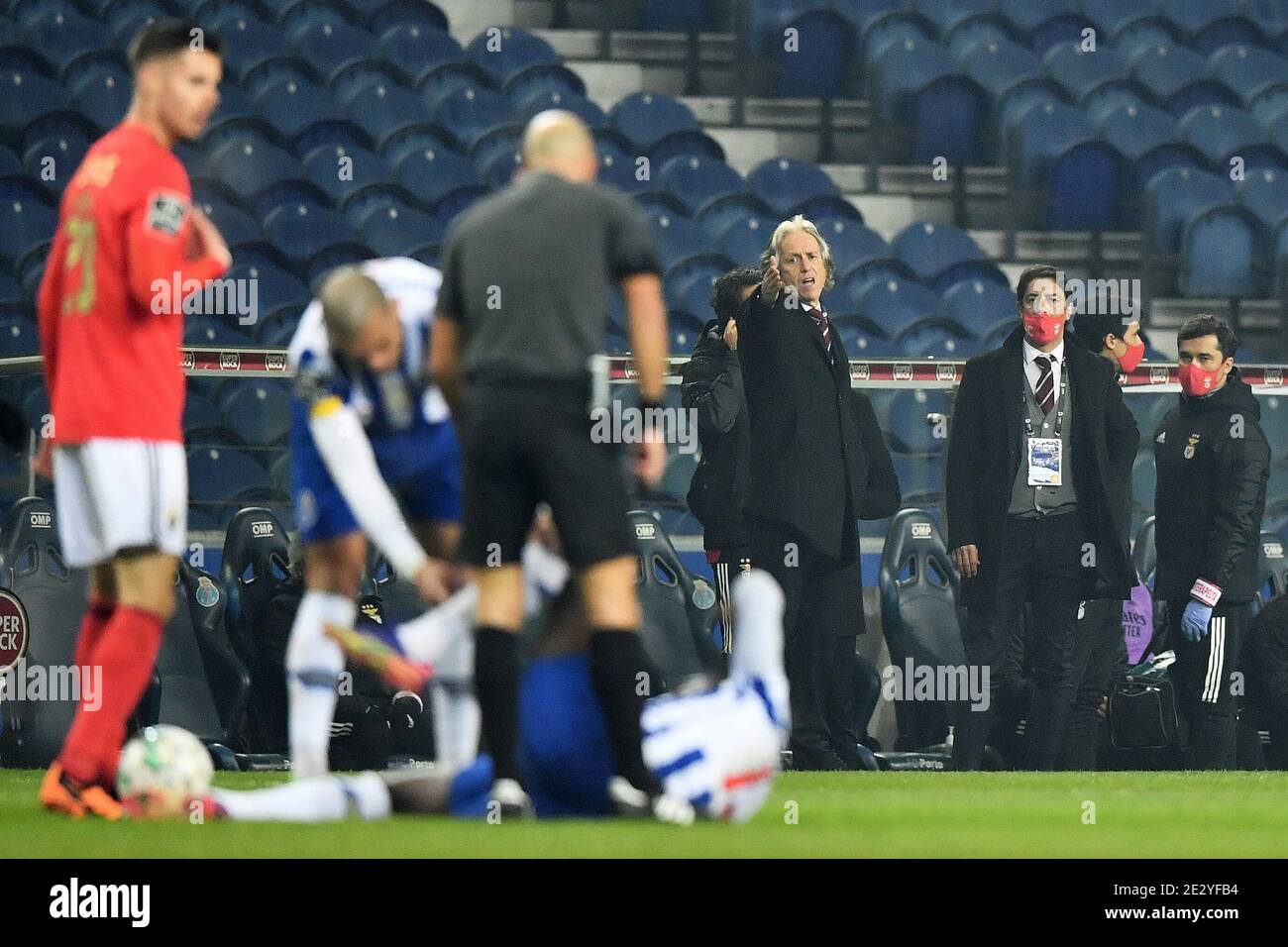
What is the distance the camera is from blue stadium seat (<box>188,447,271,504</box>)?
9.20 meters

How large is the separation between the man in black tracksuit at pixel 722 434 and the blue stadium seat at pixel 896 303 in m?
3.96

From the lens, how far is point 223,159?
529 inches

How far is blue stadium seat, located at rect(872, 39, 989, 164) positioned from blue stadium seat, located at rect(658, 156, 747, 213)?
1366 mm

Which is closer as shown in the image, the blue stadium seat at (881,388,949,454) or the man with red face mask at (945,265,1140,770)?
the man with red face mask at (945,265,1140,770)

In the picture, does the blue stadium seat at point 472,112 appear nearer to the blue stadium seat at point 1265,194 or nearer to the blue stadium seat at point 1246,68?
the blue stadium seat at point 1265,194

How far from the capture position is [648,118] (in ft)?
47.9

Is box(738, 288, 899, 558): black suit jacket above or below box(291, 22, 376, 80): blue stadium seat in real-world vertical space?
below

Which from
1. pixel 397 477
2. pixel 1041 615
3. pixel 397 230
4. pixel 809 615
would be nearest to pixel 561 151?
pixel 397 477

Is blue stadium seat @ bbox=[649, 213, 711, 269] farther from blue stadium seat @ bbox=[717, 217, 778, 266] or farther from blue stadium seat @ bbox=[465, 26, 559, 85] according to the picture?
blue stadium seat @ bbox=[465, 26, 559, 85]

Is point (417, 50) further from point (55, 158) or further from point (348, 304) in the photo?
point (348, 304)

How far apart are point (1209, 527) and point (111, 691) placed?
5.19 metres

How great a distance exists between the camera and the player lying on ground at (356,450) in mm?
5590

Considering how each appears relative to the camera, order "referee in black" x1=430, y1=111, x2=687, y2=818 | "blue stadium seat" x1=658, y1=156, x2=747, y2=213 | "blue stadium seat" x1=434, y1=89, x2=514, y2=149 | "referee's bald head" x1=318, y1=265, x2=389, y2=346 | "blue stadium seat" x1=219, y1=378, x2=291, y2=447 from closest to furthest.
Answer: "referee in black" x1=430, y1=111, x2=687, y2=818, "referee's bald head" x1=318, y1=265, x2=389, y2=346, "blue stadium seat" x1=219, y1=378, x2=291, y2=447, "blue stadium seat" x1=658, y1=156, x2=747, y2=213, "blue stadium seat" x1=434, y1=89, x2=514, y2=149

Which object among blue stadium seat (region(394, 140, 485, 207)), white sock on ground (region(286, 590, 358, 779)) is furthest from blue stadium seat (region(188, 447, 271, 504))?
blue stadium seat (region(394, 140, 485, 207))
